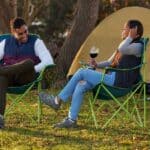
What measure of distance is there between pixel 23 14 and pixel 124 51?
922cm

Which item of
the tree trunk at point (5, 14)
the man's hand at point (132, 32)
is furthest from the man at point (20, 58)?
the tree trunk at point (5, 14)

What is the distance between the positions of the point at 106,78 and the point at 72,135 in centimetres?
70

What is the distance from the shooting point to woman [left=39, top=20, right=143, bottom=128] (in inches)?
220

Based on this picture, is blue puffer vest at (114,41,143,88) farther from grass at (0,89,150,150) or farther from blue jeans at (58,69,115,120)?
grass at (0,89,150,150)

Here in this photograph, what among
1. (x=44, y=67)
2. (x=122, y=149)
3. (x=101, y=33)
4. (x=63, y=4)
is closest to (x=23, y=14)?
(x=63, y=4)

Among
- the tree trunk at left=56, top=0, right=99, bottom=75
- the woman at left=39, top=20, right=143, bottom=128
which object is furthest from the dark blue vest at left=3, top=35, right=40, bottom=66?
the tree trunk at left=56, top=0, right=99, bottom=75

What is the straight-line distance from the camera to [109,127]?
5.70 meters

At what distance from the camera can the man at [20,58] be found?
5508mm

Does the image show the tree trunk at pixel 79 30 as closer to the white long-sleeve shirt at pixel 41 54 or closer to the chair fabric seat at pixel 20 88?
the white long-sleeve shirt at pixel 41 54

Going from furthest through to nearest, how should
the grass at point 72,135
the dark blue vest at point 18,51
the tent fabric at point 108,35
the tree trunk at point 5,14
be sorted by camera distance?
1. the tree trunk at point 5,14
2. the tent fabric at point 108,35
3. the dark blue vest at point 18,51
4. the grass at point 72,135

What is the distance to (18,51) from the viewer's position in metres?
5.89

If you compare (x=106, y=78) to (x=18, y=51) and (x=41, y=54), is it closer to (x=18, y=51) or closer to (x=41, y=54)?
(x=41, y=54)

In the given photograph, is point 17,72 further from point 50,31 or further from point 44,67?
point 50,31

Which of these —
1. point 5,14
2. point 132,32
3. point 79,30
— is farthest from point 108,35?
point 5,14
